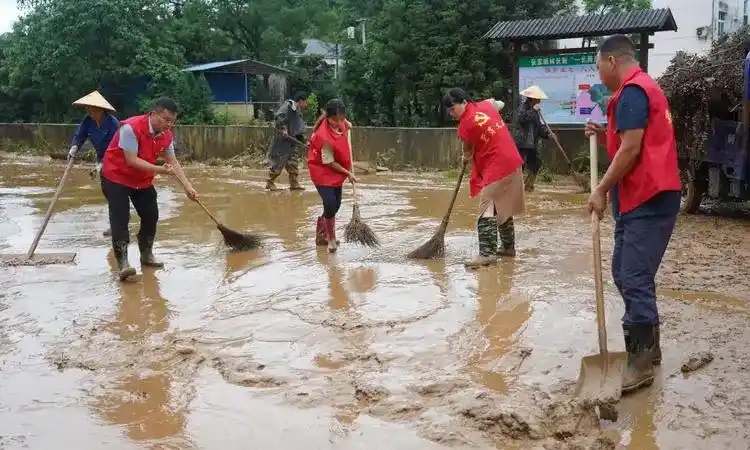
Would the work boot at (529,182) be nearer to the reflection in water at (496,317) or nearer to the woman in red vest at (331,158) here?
the woman in red vest at (331,158)

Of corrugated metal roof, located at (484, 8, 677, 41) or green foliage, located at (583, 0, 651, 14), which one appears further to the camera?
green foliage, located at (583, 0, 651, 14)

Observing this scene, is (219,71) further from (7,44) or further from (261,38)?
(7,44)

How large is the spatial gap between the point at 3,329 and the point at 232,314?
1545 mm

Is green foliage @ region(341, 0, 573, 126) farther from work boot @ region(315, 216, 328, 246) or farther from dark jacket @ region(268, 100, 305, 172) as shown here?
work boot @ region(315, 216, 328, 246)

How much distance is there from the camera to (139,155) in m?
6.28

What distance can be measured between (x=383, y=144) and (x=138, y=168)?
32.6ft

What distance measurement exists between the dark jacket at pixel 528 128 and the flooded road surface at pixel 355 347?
279 cm

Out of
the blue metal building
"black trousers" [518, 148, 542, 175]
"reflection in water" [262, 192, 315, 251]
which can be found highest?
the blue metal building

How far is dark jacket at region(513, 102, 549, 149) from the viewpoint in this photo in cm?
1056

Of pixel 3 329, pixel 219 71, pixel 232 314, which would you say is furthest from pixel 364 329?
pixel 219 71

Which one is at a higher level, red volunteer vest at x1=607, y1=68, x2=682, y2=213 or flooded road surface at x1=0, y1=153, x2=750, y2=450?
red volunteer vest at x1=607, y1=68, x2=682, y2=213

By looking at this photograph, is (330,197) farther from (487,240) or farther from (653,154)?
(653,154)

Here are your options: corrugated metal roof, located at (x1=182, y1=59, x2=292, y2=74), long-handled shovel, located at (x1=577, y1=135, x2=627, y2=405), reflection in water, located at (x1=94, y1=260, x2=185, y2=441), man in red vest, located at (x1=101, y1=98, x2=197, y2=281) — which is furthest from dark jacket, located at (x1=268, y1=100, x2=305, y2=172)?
corrugated metal roof, located at (x1=182, y1=59, x2=292, y2=74)

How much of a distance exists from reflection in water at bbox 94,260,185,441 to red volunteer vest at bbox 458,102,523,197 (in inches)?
111
